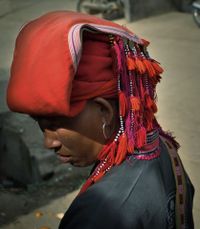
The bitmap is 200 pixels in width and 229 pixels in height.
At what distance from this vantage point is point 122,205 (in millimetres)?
1499

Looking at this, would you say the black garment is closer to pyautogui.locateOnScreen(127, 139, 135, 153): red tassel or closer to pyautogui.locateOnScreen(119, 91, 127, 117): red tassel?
pyautogui.locateOnScreen(127, 139, 135, 153): red tassel

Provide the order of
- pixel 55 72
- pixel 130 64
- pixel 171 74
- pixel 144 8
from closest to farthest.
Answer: pixel 55 72, pixel 130 64, pixel 171 74, pixel 144 8

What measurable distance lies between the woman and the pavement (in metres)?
2.39

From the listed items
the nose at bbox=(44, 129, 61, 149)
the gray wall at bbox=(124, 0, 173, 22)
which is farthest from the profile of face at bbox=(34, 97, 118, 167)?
the gray wall at bbox=(124, 0, 173, 22)

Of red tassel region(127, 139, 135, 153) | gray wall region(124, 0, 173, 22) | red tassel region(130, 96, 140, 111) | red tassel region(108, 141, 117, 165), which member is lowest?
gray wall region(124, 0, 173, 22)

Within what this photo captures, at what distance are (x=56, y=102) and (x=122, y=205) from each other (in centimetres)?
36

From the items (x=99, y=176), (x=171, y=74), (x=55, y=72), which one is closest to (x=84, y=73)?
(x=55, y=72)

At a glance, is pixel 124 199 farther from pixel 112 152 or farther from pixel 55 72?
pixel 55 72

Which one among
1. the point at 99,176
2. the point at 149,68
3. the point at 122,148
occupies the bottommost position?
the point at 99,176

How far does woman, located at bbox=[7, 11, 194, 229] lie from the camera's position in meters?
1.47

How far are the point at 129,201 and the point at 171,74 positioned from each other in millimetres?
5549

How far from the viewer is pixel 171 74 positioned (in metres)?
6.94

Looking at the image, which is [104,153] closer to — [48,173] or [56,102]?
[56,102]

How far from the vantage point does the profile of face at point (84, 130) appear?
1.55 metres
